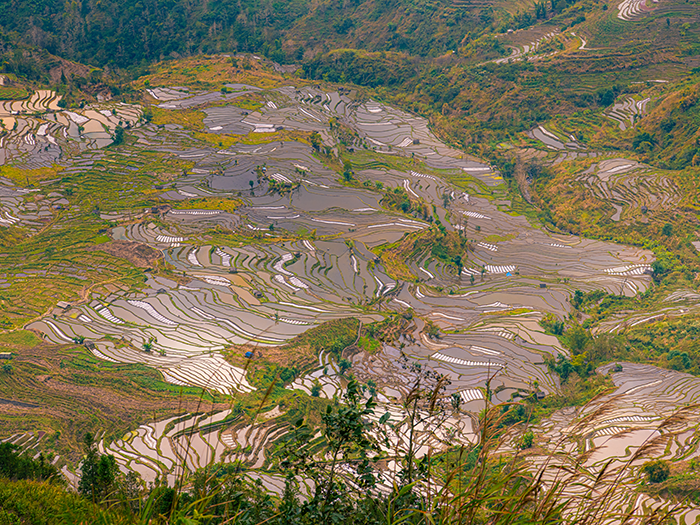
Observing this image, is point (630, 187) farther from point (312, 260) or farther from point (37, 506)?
point (37, 506)

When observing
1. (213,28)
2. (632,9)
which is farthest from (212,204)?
(632,9)

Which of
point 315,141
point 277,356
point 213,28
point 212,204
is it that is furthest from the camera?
point 213,28

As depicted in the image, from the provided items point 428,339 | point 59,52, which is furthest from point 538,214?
point 59,52

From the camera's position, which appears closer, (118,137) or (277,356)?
(277,356)

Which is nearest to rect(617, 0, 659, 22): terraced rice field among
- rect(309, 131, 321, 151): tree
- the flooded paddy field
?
the flooded paddy field

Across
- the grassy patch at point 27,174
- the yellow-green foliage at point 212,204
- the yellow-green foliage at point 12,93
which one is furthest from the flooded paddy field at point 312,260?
the yellow-green foliage at point 12,93

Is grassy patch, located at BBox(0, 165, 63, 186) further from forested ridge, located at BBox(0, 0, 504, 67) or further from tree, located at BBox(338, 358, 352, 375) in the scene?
forested ridge, located at BBox(0, 0, 504, 67)

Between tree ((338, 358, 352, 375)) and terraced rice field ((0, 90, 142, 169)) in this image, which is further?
terraced rice field ((0, 90, 142, 169))
